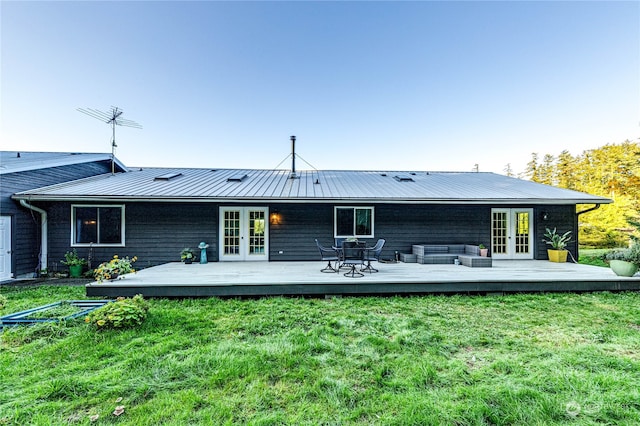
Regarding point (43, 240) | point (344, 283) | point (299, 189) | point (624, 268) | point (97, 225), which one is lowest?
point (344, 283)

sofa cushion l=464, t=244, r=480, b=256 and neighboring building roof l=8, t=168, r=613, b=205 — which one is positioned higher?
neighboring building roof l=8, t=168, r=613, b=205

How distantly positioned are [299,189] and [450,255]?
15.3ft

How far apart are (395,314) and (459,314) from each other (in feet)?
3.19

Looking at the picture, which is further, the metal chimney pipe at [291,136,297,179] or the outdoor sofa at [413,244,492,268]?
the metal chimney pipe at [291,136,297,179]

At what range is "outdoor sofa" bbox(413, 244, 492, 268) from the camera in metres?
6.75

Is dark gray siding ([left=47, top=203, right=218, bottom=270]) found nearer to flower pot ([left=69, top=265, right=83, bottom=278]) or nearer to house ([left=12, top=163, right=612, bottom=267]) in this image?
house ([left=12, top=163, right=612, bottom=267])

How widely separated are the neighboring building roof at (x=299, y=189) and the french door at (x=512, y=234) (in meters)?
0.75

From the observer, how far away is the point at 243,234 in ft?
25.7

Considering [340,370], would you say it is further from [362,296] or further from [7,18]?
[7,18]

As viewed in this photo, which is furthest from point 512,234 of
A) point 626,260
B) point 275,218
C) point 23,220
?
point 23,220

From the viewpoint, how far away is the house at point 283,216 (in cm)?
725

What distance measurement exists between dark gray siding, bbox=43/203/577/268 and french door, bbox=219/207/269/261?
201mm

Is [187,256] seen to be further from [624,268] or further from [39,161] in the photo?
[624,268]

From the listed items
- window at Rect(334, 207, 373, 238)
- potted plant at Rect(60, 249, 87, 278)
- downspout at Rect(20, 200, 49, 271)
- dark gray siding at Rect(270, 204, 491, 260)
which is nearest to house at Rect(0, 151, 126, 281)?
downspout at Rect(20, 200, 49, 271)
